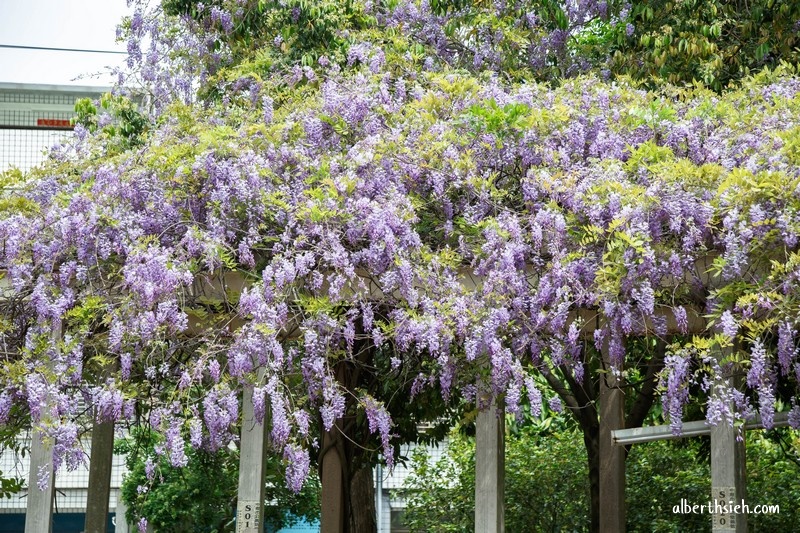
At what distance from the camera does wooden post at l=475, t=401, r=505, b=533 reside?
536cm

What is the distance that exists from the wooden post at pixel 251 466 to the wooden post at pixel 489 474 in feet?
3.45

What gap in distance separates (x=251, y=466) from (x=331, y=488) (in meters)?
2.42

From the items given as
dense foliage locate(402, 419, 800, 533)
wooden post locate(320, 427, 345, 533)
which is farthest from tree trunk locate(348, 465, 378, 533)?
dense foliage locate(402, 419, 800, 533)

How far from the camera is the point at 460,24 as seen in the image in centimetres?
847

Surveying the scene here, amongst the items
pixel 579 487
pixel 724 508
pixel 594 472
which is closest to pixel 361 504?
pixel 594 472

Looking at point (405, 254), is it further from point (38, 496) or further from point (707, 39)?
point (707, 39)

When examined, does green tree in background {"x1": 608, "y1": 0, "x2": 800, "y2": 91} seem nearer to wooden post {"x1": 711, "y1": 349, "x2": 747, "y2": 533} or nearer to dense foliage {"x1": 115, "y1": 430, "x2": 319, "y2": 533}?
wooden post {"x1": 711, "y1": 349, "x2": 747, "y2": 533}

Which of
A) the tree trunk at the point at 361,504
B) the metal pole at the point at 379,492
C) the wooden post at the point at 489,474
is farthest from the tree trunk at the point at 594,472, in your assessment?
the metal pole at the point at 379,492

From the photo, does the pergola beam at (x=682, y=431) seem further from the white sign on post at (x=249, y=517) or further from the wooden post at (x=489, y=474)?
the white sign on post at (x=249, y=517)

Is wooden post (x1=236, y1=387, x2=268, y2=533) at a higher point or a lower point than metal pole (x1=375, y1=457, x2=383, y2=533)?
lower

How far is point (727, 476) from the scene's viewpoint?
16.0 feet

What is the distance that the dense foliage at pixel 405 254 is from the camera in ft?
16.6

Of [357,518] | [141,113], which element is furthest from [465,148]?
[141,113]

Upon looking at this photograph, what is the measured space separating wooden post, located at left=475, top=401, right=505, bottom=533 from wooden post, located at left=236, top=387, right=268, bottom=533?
105 centimetres
